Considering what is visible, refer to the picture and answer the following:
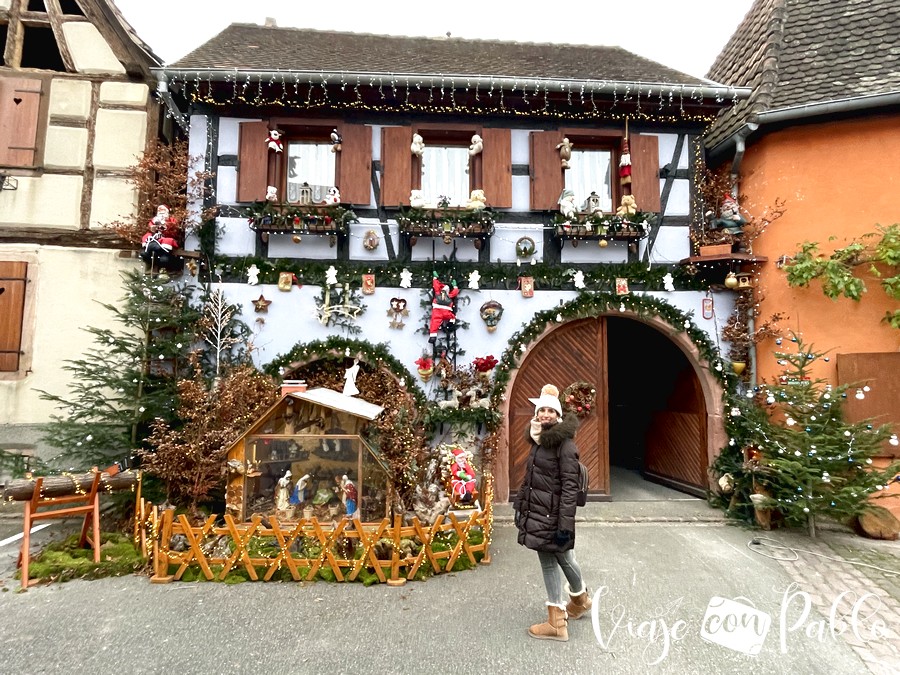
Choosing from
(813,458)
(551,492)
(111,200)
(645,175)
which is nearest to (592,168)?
(645,175)

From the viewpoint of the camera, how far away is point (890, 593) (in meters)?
4.17

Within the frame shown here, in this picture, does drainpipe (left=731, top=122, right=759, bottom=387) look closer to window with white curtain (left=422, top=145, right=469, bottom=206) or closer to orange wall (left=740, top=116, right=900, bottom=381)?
orange wall (left=740, top=116, right=900, bottom=381)

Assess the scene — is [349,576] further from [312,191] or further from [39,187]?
[39,187]

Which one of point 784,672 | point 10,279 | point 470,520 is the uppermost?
point 10,279

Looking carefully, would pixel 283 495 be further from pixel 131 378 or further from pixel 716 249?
pixel 716 249

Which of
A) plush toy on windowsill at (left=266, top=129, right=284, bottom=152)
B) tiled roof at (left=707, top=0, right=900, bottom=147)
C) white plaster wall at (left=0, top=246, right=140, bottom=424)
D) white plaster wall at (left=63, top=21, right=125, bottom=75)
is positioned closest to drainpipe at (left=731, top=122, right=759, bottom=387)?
tiled roof at (left=707, top=0, right=900, bottom=147)

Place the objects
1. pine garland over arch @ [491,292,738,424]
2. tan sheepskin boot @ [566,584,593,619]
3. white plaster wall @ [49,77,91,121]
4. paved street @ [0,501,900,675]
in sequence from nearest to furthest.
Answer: paved street @ [0,501,900,675]
tan sheepskin boot @ [566,584,593,619]
pine garland over arch @ [491,292,738,424]
white plaster wall @ [49,77,91,121]

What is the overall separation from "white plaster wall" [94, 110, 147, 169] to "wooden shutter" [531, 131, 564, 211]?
545 centimetres

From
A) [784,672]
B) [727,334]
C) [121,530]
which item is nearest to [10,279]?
[121,530]

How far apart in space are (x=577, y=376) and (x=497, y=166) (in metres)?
3.12

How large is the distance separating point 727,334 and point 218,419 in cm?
649

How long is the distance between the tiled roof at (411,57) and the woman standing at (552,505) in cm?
522

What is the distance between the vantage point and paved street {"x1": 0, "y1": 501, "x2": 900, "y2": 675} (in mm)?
3166

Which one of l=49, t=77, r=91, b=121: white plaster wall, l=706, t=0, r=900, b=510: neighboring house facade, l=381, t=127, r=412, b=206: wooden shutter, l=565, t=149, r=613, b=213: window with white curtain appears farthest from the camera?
l=565, t=149, r=613, b=213: window with white curtain
